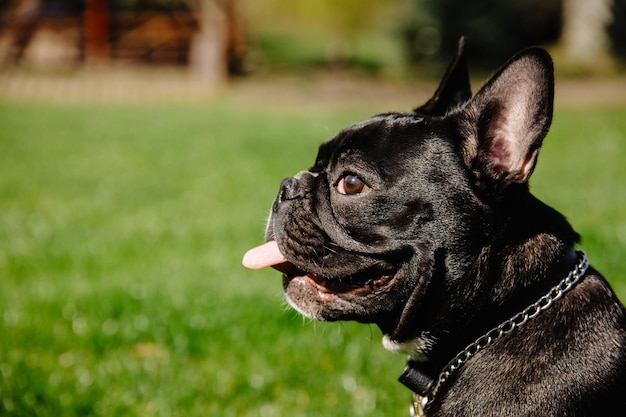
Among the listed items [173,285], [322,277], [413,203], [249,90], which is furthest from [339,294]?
[249,90]

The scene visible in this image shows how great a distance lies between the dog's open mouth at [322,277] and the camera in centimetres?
299

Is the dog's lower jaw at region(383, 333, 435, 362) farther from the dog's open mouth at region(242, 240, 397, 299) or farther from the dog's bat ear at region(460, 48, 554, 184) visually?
the dog's bat ear at region(460, 48, 554, 184)

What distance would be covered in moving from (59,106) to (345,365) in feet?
44.8

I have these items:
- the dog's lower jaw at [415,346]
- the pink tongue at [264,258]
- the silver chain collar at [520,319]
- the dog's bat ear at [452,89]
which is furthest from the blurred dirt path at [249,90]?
the silver chain collar at [520,319]

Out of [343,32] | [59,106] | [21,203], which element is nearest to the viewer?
[21,203]

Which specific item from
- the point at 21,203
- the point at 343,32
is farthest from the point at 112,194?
the point at 343,32

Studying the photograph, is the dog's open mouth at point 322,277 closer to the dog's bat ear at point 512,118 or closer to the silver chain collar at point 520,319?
the silver chain collar at point 520,319

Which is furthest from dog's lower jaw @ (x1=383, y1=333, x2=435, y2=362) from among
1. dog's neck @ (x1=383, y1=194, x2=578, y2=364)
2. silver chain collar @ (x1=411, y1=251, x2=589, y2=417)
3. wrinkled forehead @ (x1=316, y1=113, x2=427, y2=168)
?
wrinkled forehead @ (x1=316, y1=113, x2=427, y2=168)

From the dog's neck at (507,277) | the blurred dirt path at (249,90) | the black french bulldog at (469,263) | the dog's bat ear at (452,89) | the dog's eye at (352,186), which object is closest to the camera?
the black french bulldog at (469,263)

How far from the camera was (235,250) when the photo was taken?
6.34 m

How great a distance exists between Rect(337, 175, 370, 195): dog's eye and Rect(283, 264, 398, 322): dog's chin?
364 mm

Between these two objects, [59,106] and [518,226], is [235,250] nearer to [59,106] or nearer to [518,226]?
[518,226]

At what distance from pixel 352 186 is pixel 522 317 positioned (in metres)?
0.90

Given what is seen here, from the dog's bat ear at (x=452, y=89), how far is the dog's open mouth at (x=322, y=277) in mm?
914
